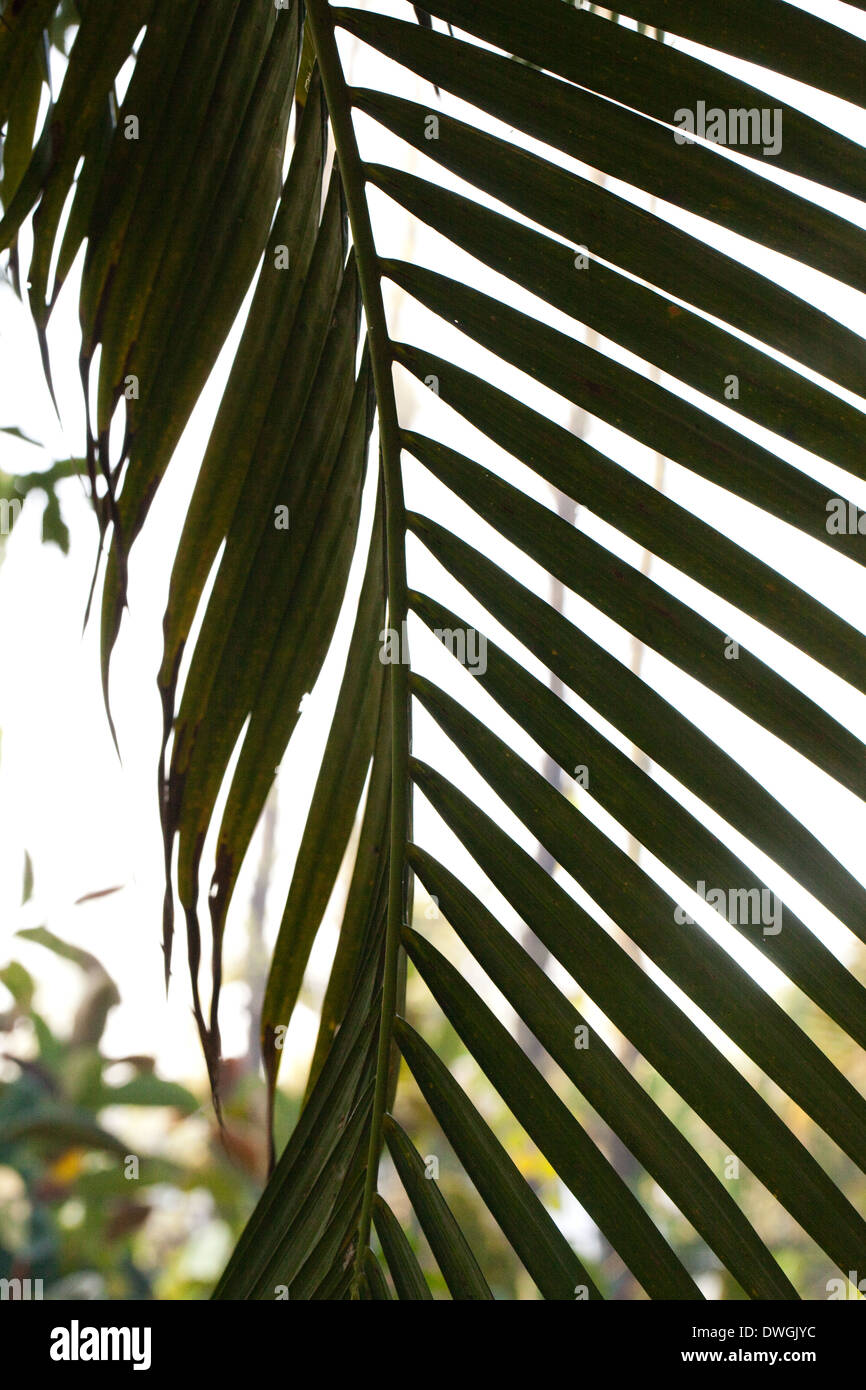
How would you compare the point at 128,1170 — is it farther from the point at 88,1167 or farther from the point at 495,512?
the point at 495,512

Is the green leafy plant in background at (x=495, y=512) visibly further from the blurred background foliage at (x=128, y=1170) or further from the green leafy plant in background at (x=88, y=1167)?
the green leafy plant in background at (x=88, y=1167)

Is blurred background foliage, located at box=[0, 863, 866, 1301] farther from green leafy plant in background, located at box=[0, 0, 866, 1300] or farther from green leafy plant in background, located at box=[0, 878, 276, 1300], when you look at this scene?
green leafy plant in background, located at box=[0, 0, 866, 1300]

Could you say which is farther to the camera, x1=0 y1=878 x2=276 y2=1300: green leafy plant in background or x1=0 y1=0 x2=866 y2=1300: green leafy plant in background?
x1=0 y1=878 x2=276 y2=1300: green leafy plant in background

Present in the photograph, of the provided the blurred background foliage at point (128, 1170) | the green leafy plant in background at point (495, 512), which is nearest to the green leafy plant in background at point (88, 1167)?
the blurred background foliage at point (128, 1170)

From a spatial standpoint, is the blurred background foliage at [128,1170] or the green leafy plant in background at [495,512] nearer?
the green leafy plant in background at [495,512]

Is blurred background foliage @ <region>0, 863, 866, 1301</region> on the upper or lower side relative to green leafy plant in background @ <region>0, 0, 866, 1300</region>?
lower

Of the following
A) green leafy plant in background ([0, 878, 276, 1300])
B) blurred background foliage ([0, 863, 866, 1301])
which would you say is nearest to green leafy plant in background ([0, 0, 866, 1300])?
blurred background foliage ([0, 863, 866, 1301])

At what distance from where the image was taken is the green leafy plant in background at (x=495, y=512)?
38 cm

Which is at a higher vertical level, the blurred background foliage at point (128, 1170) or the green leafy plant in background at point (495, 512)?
the green leafy plant in background at point (495, 512)

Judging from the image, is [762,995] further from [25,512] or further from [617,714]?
[25,512]

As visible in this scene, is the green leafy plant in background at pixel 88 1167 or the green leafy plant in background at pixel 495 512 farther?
the green leafy plant in background at pixel 88 1167

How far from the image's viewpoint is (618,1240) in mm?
434

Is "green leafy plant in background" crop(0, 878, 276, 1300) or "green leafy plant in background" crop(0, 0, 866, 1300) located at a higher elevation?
"green leafy plant in background" crop(0, 0, 866, 1300)

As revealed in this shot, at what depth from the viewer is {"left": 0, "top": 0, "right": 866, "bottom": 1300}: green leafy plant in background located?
0.38 metres
